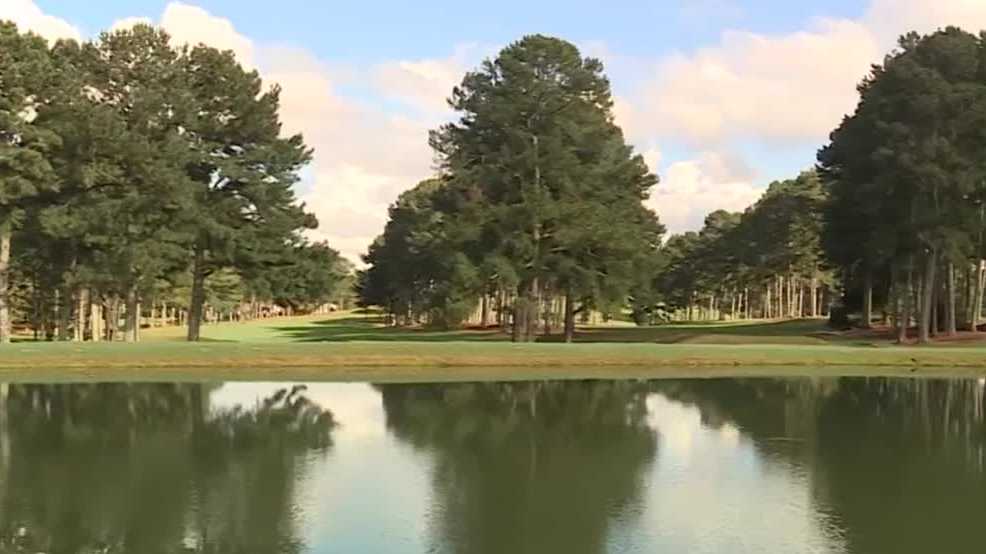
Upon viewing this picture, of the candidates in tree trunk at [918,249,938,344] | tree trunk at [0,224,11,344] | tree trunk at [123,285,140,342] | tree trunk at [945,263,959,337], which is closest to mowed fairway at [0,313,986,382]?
tree trunk at [0,224,11,344]

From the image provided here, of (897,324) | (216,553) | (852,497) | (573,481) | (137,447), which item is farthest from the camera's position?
(897,324)

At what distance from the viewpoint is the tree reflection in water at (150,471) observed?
33.9ft

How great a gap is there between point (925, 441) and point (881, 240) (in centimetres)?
2941

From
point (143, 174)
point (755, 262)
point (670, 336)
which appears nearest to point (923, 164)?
point (670, 336)

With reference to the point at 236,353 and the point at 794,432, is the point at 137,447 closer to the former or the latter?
the point at 794,432

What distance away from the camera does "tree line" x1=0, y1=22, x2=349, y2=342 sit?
38344 millimetres

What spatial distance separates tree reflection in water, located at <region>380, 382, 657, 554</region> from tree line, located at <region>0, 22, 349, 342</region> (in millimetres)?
17256

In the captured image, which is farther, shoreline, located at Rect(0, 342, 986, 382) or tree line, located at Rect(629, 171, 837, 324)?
tree line, located at Rect(629, 171, 837, 324)

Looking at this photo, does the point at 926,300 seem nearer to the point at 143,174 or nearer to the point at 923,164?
the point at 923,164

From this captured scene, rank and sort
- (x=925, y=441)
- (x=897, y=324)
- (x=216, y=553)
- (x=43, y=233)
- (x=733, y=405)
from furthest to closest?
(x=897, y=324) → (x=43, y=233) → (x=733, y=405) → (x=925, y=441) → (x=216, y=553)

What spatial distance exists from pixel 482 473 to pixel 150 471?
14.6 ft

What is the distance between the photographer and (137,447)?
16703 mm

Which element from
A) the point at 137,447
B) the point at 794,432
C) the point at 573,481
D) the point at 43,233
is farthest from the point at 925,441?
the point at 43,233

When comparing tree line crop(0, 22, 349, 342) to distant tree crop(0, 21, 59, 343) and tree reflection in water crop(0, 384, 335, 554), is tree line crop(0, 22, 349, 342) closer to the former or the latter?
distant tree crop(0, 21, 59, 343)
